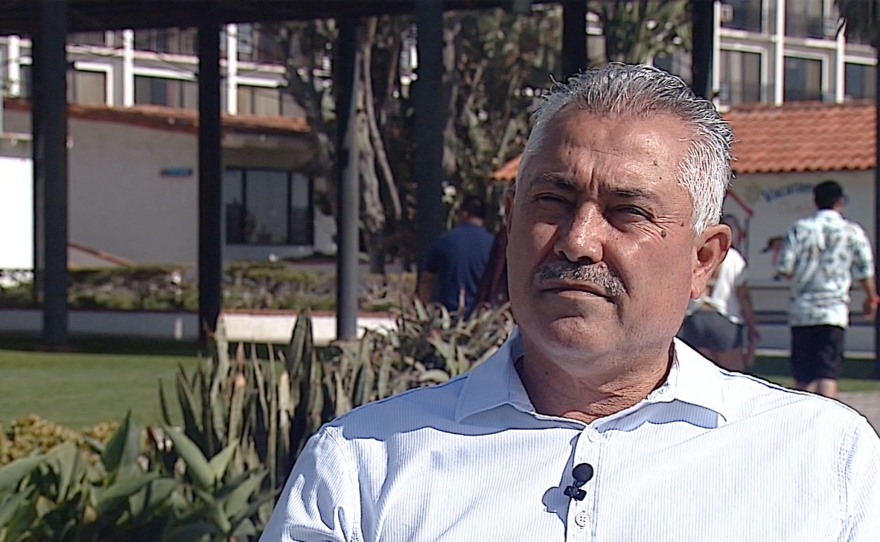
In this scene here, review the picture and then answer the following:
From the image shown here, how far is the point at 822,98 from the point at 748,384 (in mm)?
58106

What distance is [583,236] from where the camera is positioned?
2.10 meters

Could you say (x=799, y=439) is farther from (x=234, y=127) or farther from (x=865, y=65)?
(x=865, y=65)

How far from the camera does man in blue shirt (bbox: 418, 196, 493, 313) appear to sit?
8.72 meters

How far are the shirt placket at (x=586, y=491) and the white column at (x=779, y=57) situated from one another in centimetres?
5593

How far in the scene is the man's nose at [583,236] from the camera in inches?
82.5

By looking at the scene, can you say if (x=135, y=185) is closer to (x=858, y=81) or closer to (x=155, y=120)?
(x=155, y=120)

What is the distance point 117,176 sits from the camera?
32.0 m

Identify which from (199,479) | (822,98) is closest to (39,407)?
(199,479)

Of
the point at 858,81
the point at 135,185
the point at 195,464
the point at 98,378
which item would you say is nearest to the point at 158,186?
the point at 135,185

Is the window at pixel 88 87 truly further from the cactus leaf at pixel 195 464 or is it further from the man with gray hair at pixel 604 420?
the man with gray hair at pixel 604 420

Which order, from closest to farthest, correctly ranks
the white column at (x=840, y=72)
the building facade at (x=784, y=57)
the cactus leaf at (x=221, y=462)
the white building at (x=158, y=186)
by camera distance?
the cactus leaf at (x=221, y=462), the white building at (x=158, y=186), the building facade at (x=784, y=57), the white column at (x=840, y=72)

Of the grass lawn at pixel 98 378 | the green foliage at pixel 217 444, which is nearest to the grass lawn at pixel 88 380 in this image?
the grass lawn at pixel 98 378

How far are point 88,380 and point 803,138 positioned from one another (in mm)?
12554

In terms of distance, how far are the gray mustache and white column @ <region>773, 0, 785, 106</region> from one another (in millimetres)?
55940
